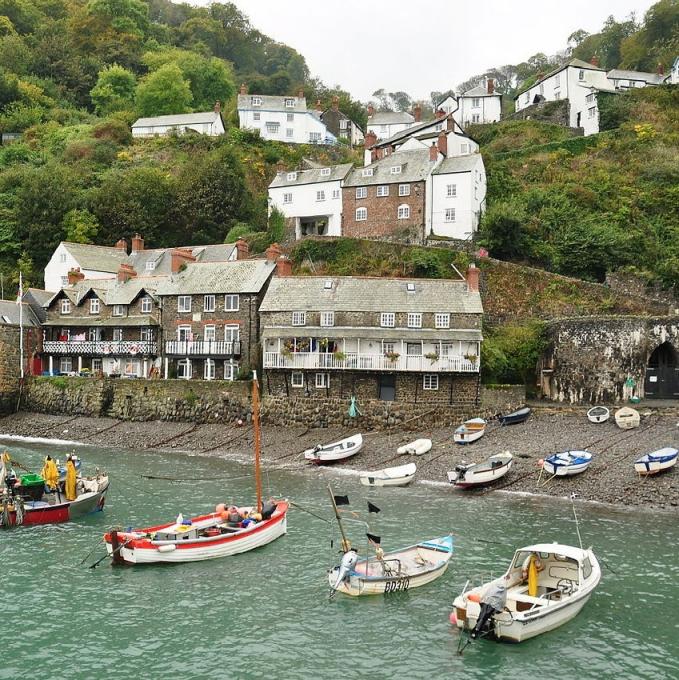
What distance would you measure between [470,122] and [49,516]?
272ft

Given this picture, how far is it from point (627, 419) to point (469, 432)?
9.04 m

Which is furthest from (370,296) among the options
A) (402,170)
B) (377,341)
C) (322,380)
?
(402,170)

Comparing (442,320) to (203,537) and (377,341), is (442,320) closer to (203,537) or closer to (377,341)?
(377,341)

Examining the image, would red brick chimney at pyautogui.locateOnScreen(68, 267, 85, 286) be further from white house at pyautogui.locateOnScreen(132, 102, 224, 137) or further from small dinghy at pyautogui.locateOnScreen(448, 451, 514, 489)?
small dinghy at pyautogui.locateOnScreen(448, 451, 514, 489)

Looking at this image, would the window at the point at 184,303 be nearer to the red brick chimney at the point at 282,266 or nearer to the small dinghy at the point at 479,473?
the red brick chimney at the point at 282,266

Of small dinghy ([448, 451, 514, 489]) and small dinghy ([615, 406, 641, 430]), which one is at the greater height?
small dinghy ([615, 406, 641, 430])

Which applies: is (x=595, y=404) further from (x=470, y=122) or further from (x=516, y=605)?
(x=470, y=122)

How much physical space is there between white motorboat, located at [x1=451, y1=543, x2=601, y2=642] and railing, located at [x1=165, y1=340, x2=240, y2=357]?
3496 cm

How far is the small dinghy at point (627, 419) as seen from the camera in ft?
140

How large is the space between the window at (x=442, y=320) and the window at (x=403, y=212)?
17.7 metres

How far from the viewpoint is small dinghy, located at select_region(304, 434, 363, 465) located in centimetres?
4303

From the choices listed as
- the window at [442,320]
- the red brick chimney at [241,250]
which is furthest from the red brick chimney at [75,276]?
the window at [442,320]

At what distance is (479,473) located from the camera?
36.6 meters

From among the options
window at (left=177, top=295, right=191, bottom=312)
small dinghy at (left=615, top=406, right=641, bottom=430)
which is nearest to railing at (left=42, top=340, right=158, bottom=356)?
window at (left=177, top=295, right=191, bottom=312)
